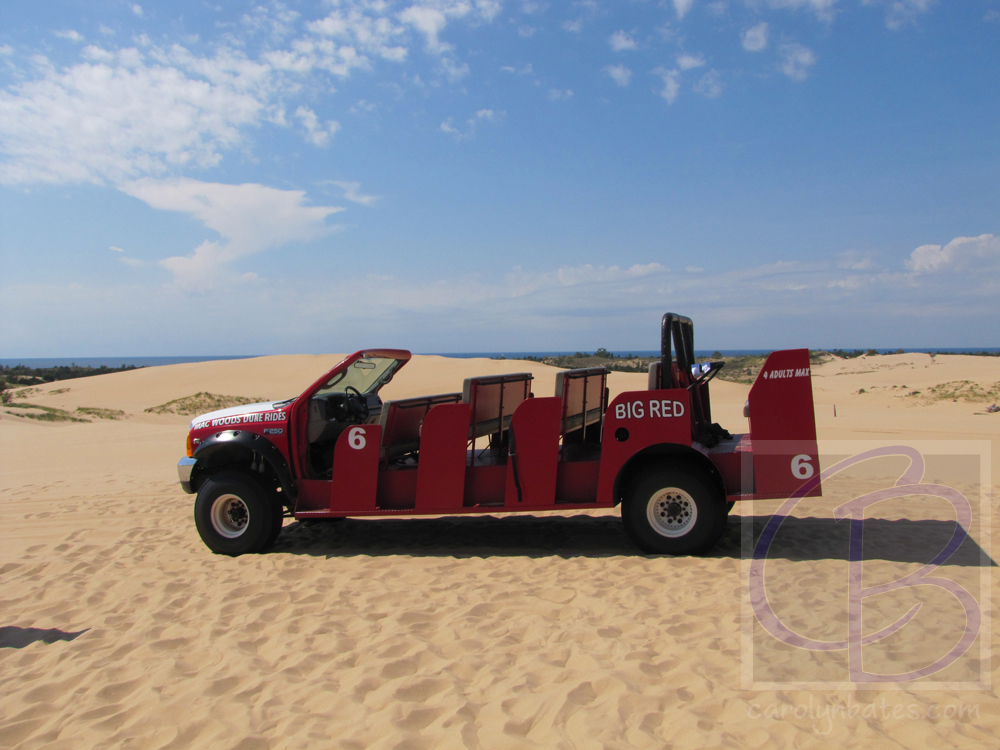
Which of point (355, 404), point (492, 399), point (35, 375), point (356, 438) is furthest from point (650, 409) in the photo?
point (35, 375)

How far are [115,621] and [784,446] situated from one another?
18.7 feet

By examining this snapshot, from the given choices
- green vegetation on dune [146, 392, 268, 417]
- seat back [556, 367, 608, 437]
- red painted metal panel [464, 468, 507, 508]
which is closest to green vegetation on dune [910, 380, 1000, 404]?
seat back [556, 367, 608, 437]

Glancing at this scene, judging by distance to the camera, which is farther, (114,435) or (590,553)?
(114,435)

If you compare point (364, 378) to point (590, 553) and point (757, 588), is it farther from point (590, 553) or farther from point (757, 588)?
point (757, 588)

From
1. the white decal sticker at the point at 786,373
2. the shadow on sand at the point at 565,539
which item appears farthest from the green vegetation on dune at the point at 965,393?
the white decal sticker at the point at 786,373

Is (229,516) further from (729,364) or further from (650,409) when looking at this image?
(729,364)

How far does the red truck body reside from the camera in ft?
19.1

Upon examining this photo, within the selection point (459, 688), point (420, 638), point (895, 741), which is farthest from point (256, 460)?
point (895, 741)

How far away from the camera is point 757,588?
16.6 feet

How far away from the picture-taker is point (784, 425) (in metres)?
5.80

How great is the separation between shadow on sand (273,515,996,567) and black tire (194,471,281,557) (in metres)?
0.42

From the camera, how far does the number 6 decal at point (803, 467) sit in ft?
18.8

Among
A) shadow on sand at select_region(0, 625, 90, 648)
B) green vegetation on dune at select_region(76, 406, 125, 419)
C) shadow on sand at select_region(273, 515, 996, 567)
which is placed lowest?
shadow on sand at select_region(0, 625, 90, 648)

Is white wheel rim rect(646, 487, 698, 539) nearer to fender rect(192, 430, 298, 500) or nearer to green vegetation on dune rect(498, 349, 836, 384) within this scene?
fender rect(192, 430, 298, 500)
